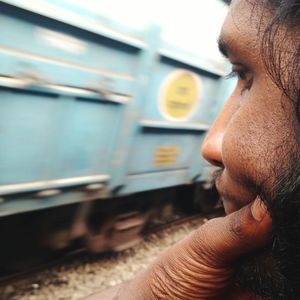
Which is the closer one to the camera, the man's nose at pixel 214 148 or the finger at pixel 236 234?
the finger at pixel 236 234

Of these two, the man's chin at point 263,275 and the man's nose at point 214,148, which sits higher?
the man's nose at point 214,148

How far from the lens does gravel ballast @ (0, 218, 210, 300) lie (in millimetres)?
3016

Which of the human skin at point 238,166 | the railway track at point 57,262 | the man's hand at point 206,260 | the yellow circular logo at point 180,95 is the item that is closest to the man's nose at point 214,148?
the human skin at point 238,166

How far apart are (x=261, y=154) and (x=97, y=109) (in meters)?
2.11

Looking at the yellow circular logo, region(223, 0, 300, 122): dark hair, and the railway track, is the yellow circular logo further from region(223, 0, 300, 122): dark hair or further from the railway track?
region(223, 0, 300, 122): dark hair

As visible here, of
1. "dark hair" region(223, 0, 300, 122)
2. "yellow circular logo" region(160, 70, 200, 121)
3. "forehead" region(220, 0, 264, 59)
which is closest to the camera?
"dark hair" region(223, 0, 300, 122)

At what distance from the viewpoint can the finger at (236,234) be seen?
2.95 feet

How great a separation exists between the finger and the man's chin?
6 centimetres

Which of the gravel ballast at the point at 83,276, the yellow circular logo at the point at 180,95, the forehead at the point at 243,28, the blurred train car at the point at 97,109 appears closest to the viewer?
the forehead at the point at 243,28

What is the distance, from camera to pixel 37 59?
229 cm

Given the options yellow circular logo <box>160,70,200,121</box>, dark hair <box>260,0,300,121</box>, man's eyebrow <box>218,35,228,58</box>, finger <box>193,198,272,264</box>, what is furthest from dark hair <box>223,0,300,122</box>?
yellow circular logo <box>160,70,200,121</box>

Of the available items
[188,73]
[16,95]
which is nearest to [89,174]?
[16,95]

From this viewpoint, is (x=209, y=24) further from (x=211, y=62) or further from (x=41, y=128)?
(x=41, y=128)

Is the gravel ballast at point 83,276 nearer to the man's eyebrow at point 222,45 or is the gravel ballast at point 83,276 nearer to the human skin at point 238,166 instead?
the human skin at point 238,166
